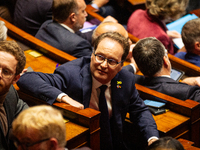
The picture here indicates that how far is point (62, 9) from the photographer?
2.56 metres

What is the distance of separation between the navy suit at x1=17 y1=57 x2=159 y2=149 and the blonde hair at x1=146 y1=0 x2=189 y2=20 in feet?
4.45

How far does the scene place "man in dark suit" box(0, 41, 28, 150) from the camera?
4.70 feet

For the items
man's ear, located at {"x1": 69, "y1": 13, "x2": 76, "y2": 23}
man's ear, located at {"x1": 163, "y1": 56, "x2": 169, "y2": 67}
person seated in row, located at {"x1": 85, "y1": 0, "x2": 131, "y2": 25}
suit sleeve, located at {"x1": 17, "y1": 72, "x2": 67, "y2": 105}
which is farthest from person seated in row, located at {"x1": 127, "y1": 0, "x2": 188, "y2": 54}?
suit sleeve, located at {"x1": 17, "y1": 72, "x2": 67, "y2": 105}

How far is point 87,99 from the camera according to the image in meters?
1.82

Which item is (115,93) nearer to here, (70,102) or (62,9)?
(70,102)

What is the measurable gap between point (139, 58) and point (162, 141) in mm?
893

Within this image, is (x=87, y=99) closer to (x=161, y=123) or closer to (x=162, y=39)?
(x=161, y=123)

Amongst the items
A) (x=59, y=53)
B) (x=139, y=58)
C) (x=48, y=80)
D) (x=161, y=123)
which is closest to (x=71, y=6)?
(x=59, y=53)

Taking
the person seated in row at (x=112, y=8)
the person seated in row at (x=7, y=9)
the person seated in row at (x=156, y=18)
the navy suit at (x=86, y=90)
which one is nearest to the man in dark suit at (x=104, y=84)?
the navy suit at (x=86, y=90)

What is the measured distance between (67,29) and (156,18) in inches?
41.0

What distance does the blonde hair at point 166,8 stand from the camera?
120 inches

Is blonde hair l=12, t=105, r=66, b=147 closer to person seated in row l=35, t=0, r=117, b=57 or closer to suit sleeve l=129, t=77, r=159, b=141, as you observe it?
suit sleeve l=129, t=77, r=159, b=141

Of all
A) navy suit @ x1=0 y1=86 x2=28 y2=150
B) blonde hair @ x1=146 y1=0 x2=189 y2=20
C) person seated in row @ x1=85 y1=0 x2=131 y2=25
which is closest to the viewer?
navy suit @ x1=0 y1=86 x2=28 y2=150

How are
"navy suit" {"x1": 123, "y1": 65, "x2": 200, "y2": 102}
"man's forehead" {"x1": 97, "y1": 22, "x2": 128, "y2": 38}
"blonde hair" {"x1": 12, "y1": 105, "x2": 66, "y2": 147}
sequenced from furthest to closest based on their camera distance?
1. "man's forehead" {"x1": 97, "y1": 22, "x2": 128, "y2": 38}
2. "navy suit" {"x1": 123, "y1": 65, "x2": 200, "y2": 102}
3. "blonde hair" {"x1": 12, "y1": 105, "x2": 66, "y2": 147}
